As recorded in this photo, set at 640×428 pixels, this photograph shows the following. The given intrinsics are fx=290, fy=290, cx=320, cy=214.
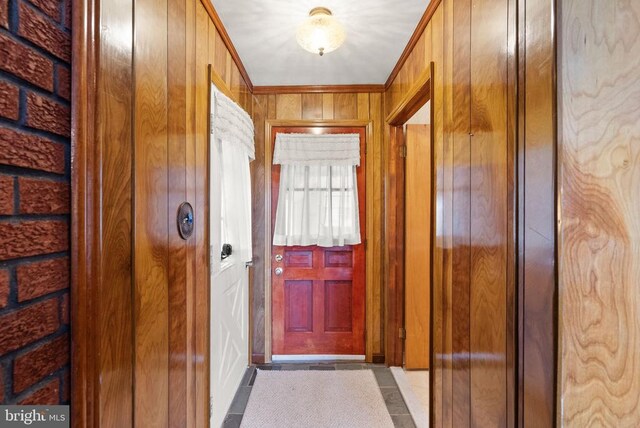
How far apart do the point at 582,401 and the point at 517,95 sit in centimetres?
87

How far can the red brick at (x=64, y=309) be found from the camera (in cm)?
73

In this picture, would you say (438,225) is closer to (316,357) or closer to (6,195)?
(6,195)

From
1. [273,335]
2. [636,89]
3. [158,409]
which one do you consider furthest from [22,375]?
[273,335]

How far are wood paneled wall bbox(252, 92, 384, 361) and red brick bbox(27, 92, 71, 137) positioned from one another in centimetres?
183

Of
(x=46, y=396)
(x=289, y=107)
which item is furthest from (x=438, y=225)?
(x=289, y=107)

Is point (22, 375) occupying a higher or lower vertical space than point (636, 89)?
lower

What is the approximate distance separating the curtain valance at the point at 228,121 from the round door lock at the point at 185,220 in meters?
0.57

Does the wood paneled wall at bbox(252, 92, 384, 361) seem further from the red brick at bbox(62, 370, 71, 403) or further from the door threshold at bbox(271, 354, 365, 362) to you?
the red brick at bbox(62, 370, 71, 403)

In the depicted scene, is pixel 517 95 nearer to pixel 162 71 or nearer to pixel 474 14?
pixel 474 14

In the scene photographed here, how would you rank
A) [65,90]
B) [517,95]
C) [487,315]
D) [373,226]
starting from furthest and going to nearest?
[373,226], [487,315], [517,95], [65,90]

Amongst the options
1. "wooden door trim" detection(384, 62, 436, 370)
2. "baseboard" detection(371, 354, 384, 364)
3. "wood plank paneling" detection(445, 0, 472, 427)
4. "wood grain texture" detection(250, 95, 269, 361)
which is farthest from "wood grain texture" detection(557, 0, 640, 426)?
"wood grain texture" detection(250, 95, 269, 361)

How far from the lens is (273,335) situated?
2.60m

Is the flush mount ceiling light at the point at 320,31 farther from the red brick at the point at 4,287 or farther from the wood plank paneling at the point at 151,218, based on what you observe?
the red brick at the point at 4,287

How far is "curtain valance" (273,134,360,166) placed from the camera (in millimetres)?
2547
